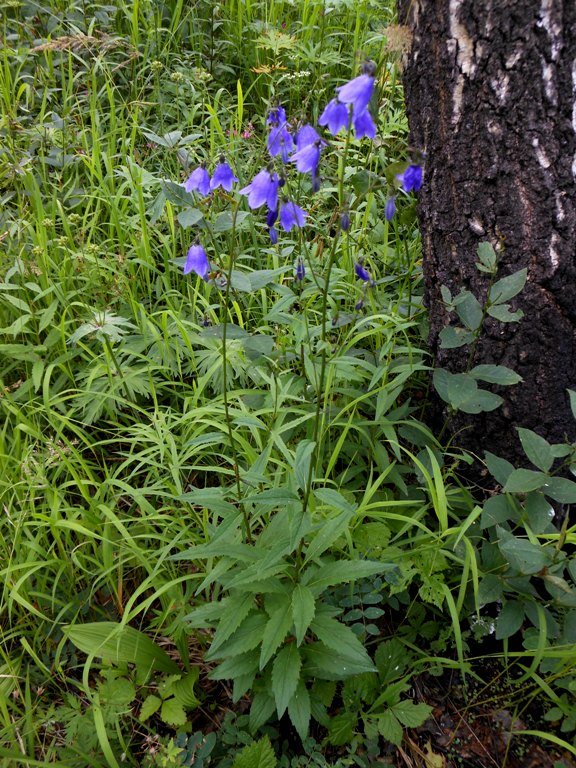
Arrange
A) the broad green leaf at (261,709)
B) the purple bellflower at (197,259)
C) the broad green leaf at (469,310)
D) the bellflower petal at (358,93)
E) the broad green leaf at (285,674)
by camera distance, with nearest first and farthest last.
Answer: the bellflower petal at (358,93) → the broad green leaf at (285,674) → the broad green leaf at (261,709) → the purple bellflower at (197,259) → the broad green leaf at (469,310)

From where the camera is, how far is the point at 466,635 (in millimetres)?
1715

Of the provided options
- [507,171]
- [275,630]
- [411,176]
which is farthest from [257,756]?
[507,171]

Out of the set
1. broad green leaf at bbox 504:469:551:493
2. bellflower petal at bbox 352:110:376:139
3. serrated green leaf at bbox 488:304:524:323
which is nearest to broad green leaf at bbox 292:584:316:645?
broad green leaf at bbox 504:469:551:493

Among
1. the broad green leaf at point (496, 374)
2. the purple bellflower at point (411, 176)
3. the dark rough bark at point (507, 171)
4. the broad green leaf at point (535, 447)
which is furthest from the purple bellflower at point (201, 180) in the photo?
Result: the broad green leaf at point (535, 447)

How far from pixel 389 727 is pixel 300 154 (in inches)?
60.3

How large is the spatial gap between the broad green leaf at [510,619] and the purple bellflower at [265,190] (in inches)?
50.5

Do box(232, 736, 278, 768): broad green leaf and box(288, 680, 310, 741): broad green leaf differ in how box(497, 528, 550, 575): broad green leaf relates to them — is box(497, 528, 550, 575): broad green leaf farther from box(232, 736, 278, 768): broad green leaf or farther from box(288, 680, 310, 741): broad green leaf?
box(232, 736, 278, 768): broad green leaf

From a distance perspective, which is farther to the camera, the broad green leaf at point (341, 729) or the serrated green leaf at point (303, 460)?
the broad green leaf at point (341, 729)

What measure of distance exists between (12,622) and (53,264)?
4.69 feet

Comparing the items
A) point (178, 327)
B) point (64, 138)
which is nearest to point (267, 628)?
point (178, 327)

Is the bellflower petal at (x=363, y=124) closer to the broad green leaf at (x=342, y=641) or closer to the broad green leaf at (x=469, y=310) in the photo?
the broad green leaf at (x=469, y=310)

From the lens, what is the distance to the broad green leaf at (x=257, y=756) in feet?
4.63

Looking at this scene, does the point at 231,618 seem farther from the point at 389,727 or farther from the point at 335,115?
the point at 335,115

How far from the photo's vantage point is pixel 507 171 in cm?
165
